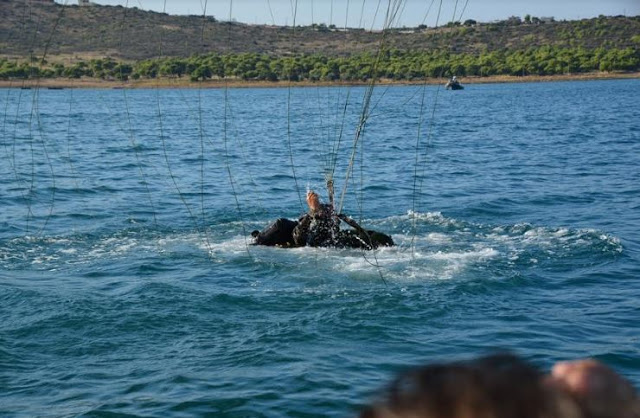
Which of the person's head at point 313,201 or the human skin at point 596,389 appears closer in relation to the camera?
the human skin at point 596,389

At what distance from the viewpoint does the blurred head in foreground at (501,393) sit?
3.64 ft

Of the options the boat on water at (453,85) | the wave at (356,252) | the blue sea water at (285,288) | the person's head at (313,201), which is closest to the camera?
the blue sea water at (285,288)

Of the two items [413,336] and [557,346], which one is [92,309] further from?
[557,346]

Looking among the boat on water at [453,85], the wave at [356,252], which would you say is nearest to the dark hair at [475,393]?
the wave at [356,252]

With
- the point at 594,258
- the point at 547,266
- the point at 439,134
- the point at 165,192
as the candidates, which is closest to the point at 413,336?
the point at 547,266

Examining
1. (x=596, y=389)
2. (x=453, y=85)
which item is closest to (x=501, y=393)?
(x=596, y=389)

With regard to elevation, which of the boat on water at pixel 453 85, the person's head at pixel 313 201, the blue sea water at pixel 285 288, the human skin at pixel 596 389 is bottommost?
the blue sea water at pixel 285 288

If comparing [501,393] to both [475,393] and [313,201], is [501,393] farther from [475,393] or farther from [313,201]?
[313,201]

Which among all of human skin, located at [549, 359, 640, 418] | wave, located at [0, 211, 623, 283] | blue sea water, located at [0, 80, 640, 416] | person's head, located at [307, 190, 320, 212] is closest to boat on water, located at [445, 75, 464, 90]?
blue sea water, located at [0, 80, 640, 416]

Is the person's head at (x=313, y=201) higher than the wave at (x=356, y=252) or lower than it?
higher

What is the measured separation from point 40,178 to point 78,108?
49.2m

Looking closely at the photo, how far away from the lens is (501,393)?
112 cm

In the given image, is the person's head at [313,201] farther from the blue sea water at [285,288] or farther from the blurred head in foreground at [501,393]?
the blurred head in foreground at [501,393]

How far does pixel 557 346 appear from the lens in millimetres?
10398
